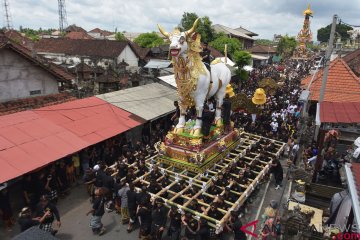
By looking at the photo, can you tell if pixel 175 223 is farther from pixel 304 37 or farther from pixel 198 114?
pixel 304 37

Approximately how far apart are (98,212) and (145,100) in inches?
354

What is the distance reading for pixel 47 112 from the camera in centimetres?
1239

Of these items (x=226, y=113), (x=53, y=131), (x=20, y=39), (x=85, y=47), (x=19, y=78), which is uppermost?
(x=20, y=39)

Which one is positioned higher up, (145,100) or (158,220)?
(145,100)

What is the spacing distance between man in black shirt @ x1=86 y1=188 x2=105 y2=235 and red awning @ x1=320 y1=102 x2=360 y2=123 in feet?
27.9

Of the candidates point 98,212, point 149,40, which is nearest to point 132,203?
point 98,212

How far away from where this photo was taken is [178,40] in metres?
10.1

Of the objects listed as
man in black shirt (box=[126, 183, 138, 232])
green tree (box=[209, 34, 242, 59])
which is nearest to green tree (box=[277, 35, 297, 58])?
green tree (box=[209, 34, 242, 59])

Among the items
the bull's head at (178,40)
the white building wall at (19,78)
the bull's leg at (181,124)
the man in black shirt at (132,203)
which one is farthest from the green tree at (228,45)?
the man in black shirt at (132,203)

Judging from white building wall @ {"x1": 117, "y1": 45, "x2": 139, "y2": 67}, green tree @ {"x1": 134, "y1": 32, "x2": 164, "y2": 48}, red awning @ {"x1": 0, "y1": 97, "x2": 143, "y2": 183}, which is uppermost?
green tree @ {"x1": 134, "y1": 32, "x2": 164, "y2": 48}

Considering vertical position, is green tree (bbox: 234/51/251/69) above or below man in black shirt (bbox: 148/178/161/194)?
above

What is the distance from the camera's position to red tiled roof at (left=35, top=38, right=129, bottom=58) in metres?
34.2

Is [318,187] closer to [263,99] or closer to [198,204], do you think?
[198,204]

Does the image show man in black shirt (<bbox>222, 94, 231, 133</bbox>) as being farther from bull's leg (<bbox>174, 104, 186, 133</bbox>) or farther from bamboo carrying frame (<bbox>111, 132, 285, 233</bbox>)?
bull's leg (<bbox>174, 104, 186, 133</bbox>)
